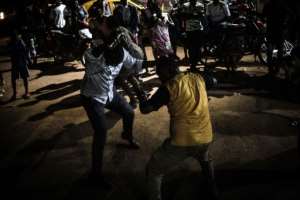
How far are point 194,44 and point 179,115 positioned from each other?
6.95 metres

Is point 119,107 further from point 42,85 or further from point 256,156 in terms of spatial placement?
point 42,85

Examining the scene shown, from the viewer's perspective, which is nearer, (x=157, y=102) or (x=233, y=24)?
(x=157, y=102)

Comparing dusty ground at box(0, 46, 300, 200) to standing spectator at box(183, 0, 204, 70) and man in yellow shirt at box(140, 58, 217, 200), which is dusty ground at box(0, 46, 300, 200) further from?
standing spectator at box(183, 0, 204, 70)

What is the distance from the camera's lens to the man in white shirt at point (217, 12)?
34.3ft

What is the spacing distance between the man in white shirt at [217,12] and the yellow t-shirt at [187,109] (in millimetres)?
7267

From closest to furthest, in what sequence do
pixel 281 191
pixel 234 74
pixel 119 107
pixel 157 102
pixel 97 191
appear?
1. pixel 157 102
2. pixel 281 191
3. pixel 97 191
4. pixel 119 107
5. pixel 234 74

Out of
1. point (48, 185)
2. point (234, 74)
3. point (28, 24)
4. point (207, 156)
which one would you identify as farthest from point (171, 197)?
point (28, 24)

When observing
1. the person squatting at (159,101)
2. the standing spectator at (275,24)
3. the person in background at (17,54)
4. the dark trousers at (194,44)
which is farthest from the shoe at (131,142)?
the standing spectator at (275,24)

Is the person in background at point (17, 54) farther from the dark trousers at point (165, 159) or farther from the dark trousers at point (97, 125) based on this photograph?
the dark trousers at point (165, 159)

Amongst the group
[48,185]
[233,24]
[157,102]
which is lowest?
[48,185]

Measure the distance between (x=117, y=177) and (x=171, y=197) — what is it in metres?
0.92

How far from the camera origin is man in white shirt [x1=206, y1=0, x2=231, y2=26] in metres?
10.4

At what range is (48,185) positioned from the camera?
16.5ft

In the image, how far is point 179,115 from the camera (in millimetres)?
3654
